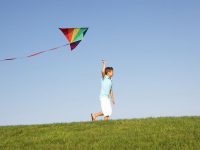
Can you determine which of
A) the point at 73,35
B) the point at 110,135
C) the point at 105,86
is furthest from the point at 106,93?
the point at 110,135

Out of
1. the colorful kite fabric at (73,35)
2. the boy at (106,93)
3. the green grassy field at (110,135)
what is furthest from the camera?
the colorful kite fabric at (73,35)

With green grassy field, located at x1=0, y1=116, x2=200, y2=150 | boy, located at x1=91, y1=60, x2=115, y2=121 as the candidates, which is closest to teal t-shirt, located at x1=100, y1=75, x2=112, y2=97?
boy, located at x1=91, y1=60, x2=115, y2=121

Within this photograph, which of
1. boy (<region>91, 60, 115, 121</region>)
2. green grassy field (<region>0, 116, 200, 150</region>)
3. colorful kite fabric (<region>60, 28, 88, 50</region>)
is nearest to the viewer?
green grassy field (<region>0, 116, 200, 150</region>)

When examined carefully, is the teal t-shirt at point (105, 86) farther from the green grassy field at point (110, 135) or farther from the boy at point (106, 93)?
the green grassy field at point (110, 135)

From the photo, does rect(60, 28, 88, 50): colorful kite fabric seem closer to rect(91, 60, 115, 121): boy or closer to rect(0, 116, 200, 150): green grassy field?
rect(91, 60, 115, 121): boy

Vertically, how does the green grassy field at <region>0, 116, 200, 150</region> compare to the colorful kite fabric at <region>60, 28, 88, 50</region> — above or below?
below

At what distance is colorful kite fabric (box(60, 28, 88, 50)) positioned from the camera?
715 inches

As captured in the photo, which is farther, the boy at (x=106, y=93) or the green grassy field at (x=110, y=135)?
the boy at (x=106, y=93)

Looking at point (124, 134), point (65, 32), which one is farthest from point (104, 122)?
point (65, 32)

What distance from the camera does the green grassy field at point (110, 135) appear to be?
40.1ft

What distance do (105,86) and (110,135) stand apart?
4.16 metres

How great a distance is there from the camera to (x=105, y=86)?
17.2 meters

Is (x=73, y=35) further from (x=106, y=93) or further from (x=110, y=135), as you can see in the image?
(x=110, y=135)

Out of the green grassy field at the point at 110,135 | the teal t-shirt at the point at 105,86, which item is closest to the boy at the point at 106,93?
the teal t-shirt at the point at 105,86
